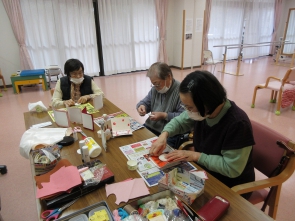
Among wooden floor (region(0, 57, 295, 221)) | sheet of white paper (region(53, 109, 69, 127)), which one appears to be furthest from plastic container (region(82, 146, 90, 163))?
wooden floor (region(0, 57, 295, 221))

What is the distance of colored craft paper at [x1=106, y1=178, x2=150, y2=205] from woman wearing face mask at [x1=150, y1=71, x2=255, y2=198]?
25 centimetres

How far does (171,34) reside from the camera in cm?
731

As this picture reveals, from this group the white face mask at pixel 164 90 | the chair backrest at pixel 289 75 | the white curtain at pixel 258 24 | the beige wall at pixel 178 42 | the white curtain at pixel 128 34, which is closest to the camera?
the white face mask at pixel 164 90

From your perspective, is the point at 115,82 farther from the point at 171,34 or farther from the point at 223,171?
the point at 223,171

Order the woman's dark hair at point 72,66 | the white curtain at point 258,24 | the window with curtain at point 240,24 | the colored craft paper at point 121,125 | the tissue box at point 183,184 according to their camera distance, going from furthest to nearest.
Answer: the white curtain at point 258,24 < the window with curtain at point 240,24 < the woman's dark hair at point 72,66 < the colored craft paper at point 121,125 < the tissue box at point 183,184

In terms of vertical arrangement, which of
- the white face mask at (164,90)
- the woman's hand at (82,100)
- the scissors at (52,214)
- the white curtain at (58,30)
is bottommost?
the scissors at (52,214)

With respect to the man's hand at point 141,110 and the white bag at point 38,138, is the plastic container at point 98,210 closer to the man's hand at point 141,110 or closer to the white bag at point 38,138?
the white bag at point 38,138

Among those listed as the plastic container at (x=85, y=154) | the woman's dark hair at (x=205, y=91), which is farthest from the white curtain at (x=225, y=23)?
the plastic container at (x=85, y=154)

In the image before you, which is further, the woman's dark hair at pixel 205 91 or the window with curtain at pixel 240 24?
the window with curtain at pixel 240 24

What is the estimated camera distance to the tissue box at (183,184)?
91 centimetres

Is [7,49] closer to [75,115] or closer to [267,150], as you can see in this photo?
[75,115]

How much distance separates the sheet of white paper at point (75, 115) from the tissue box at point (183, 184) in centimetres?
100

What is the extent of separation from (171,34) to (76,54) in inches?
130

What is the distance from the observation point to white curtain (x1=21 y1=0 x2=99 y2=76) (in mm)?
5250
